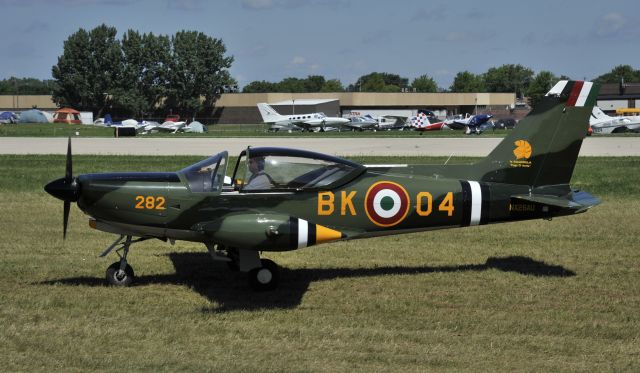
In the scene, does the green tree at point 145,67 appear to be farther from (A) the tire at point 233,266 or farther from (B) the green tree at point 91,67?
(A) the tire at point 233,266

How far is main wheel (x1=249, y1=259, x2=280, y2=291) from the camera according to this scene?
9.76m

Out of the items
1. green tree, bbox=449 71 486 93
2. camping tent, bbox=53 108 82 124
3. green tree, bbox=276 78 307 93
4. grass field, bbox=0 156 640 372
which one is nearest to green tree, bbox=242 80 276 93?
green tree, bbox=276 78 307 93

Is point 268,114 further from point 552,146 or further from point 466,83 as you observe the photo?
point 466,83

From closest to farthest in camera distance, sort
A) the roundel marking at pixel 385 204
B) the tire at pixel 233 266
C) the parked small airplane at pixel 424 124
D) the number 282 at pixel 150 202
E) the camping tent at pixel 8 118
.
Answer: the number 282 at pixel 150 202 < the roundel marking at pixel 385 204 < the tire at pixel 233 266 < the parked small airplane at pixel 424 124 < the camping tent at pixel 8 118

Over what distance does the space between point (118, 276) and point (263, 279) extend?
1.88 m

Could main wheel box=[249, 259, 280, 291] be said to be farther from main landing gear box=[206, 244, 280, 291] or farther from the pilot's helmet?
the pilot's helmet

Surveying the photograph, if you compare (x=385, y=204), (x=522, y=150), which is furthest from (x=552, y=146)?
(x=385, y=204)

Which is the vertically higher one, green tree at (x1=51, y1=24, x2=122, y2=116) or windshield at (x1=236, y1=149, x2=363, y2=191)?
green tree at (x1=51, y1=24, x2=122, y2=116)

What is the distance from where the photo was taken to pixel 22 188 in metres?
20.4

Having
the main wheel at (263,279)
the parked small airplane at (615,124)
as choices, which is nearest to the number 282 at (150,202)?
the main wheel at (263,279)

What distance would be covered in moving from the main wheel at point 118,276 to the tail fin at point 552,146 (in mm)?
4752

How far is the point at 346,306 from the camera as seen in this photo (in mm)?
9125

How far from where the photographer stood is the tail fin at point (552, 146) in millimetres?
10500

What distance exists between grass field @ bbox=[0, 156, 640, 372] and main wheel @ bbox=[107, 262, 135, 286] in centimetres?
19
